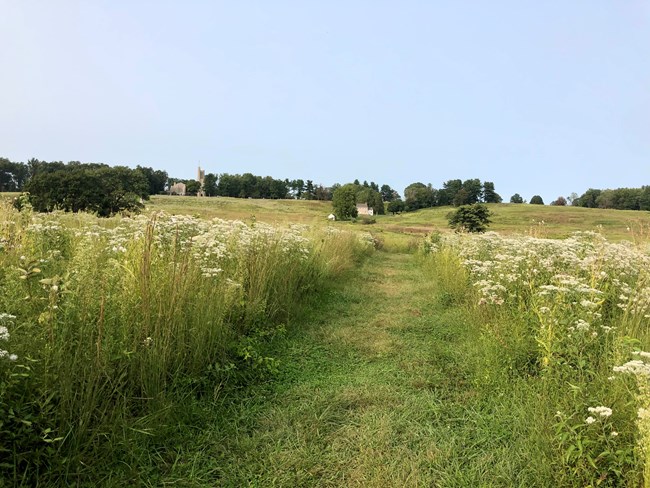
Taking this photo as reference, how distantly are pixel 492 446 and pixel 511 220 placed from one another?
6880 cm

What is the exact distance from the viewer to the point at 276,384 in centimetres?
372

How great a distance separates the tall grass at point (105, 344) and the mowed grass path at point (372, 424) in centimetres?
48

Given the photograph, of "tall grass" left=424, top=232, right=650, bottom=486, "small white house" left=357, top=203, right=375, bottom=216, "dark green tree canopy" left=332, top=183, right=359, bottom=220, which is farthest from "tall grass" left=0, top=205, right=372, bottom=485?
"small white house" left=357, top=203, right=375, bottom=216

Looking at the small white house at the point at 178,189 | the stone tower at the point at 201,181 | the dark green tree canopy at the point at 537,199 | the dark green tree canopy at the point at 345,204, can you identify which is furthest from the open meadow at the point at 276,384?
the dark green tree canopy at the point at 537,199

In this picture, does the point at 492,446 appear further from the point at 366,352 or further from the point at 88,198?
the point at 88,198

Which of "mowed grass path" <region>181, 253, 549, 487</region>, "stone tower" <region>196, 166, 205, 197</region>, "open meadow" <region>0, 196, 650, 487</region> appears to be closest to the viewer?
"open meadow" <region>0, 196, 650, 487</region>

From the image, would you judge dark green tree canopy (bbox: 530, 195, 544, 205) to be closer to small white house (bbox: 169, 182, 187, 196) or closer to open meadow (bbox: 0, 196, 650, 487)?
small white house (bbox: 169, 182, 187, 196)

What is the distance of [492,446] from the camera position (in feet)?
9.18

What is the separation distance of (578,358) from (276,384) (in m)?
2.67

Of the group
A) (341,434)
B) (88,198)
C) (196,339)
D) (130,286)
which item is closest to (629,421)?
(341,434)

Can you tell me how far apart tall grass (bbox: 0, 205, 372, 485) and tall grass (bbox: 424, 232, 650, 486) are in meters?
2.60

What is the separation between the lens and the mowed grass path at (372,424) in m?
2.49

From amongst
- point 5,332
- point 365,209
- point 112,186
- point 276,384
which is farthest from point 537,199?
point 5,332

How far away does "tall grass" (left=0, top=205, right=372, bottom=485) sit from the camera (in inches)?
81.8
